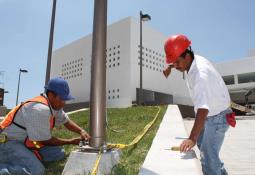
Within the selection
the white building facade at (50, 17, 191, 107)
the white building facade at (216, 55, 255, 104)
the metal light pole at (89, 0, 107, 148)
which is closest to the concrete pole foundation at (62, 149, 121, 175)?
the metal light pole at (89, 0, 107, 148)

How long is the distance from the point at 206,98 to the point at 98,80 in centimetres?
136

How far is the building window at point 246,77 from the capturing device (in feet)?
177

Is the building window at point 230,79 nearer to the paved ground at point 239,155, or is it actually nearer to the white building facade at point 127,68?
the white building facade at point 127,68

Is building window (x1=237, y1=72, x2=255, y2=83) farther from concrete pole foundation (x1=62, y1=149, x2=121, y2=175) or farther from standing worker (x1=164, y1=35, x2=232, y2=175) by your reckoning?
concrete pole foundation (x1=62, y1=149, x2=121, y2=175)

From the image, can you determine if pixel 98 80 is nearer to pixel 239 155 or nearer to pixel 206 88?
pixel 206 88

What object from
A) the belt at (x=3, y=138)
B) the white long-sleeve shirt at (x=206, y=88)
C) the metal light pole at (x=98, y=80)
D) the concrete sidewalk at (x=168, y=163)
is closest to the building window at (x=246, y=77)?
the concrete sidewalk at (x=168, y=163)

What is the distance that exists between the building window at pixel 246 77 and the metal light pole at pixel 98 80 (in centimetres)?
5511

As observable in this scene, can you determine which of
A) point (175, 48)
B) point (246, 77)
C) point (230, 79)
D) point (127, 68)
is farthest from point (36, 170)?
point (230, 79)

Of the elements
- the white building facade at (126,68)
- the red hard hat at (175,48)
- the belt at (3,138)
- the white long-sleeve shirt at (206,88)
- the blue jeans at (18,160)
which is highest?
the white building facade at (126,68)

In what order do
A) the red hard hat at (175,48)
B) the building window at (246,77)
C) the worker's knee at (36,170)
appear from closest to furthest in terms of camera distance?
the red hard hat at (175,48) → the worker's knee at (36,170) → the building window at (246,77)

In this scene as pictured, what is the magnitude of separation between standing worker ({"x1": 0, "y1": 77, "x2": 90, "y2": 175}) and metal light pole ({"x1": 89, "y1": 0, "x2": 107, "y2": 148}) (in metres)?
0.55

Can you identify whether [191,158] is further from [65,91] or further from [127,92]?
[127,92]

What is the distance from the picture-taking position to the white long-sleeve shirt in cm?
317

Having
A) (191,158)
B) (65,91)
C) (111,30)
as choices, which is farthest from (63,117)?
(111,30)
